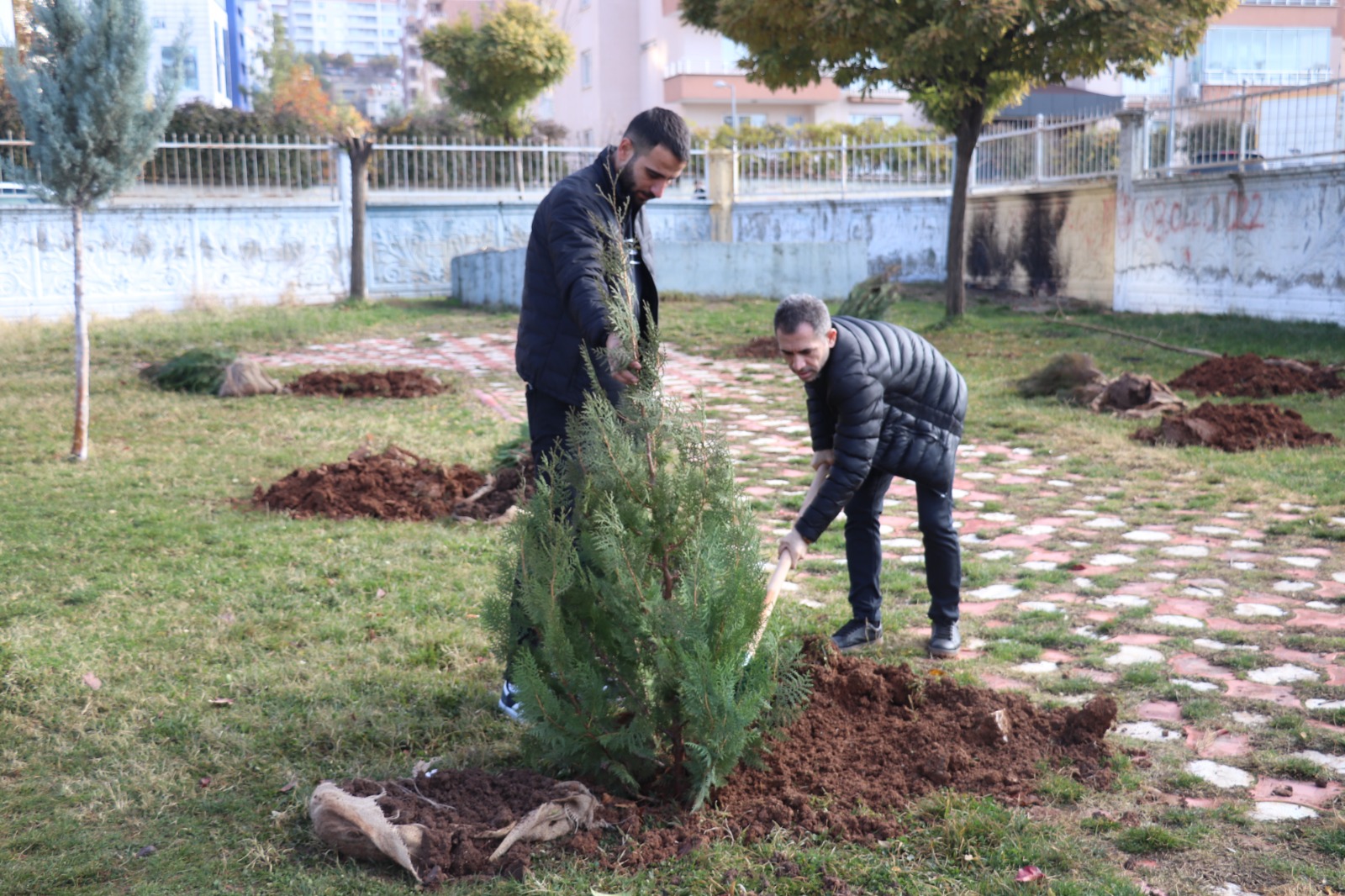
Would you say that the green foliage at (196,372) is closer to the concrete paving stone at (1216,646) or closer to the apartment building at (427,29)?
the concrete paving stone at (1216,646)

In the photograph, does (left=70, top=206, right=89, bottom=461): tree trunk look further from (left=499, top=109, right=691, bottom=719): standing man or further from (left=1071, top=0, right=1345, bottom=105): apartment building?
(left=1071, top=0, right=1345, bottom=105): apartment building

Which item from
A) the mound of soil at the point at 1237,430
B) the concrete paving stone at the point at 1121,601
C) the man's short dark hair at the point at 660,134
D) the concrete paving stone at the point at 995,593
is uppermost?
the man's short dark hair at the point at 660,134

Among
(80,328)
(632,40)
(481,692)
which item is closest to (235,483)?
(80,328)

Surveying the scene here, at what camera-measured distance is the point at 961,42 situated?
43.4 feet

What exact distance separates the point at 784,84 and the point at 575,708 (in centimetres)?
1527

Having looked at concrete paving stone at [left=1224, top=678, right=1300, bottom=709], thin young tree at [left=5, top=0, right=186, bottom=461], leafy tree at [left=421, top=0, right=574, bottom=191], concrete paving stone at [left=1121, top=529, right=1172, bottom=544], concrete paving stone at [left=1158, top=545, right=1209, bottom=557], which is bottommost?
concrete paving stone at [left=1224, top=678, right=1300, bottom=709]

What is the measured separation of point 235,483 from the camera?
7301 millimetres

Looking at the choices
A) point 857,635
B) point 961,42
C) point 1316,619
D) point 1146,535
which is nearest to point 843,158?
point 961,42

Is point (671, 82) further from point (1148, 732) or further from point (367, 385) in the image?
point (1148, 732)

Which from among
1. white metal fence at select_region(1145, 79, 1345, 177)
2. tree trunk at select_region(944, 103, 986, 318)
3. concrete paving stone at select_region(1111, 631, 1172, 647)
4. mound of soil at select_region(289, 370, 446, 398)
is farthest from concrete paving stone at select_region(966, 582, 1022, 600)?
tree trunk at select_region(944, 103, 986, 318)

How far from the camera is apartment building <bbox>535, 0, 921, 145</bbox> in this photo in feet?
129

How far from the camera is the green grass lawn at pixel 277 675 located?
111 inches

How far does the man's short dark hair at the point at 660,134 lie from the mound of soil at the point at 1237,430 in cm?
583

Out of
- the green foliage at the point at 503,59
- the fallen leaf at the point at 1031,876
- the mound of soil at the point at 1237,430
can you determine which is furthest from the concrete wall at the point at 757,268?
the fallen leaf at the point at 1031,876
